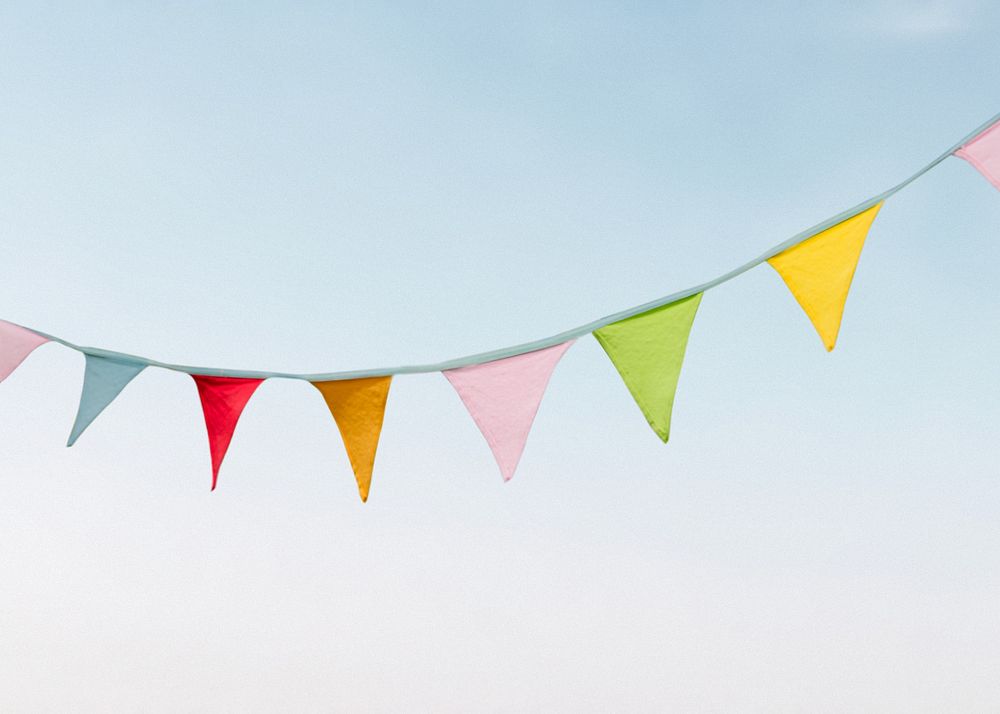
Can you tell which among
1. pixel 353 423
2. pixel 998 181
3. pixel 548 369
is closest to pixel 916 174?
pixel 998 181

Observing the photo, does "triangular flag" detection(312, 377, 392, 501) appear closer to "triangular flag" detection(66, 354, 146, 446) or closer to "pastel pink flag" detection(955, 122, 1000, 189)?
"triangular flag" detection(66, 354, 146, 446)

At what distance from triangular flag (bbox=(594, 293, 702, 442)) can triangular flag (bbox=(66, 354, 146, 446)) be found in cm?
151

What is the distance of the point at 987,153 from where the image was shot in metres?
2.58

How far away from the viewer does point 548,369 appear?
3066mm

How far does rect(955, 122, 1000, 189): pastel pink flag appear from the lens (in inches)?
102

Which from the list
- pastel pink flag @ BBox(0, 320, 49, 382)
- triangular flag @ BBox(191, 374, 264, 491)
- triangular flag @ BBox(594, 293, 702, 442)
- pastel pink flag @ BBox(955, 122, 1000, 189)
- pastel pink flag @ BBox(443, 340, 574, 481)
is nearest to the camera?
pastel pink flag @ BBox(955, 122, 1000, 189)

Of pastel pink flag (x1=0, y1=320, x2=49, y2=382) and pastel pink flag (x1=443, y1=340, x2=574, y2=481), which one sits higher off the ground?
pastel pink flag (x1=0, y1=320, x2=49, y2=382)

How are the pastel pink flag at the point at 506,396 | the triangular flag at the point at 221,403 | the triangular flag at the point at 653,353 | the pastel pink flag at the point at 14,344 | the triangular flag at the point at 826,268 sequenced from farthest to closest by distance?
the triangular flag at the point at 221,403 → the pastel pink flag at the point at 14,344 → the pastel pink flag at the point at 506,396 → the triangular flag at the point at 653,353 → the triangular flag at the point at 826,268

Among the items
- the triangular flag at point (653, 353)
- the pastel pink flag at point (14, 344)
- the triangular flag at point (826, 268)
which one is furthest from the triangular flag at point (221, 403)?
the triangular flag at point (826, 268)

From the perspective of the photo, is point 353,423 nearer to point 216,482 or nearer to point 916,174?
point 216,482

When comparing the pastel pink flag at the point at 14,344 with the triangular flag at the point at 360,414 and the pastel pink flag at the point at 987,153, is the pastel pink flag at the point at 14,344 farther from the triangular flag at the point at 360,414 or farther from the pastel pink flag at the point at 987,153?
the pastel pink flag at the point at 987,153

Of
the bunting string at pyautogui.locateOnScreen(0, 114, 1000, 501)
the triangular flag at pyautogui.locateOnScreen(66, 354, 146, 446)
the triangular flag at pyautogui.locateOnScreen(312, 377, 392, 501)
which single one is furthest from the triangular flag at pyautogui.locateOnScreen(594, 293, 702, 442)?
the triangular flag at pyautogui.locateOnScreen(66, 354, 146, 446)

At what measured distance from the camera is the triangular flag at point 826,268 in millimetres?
2771

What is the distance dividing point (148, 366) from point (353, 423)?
26.4 inches
